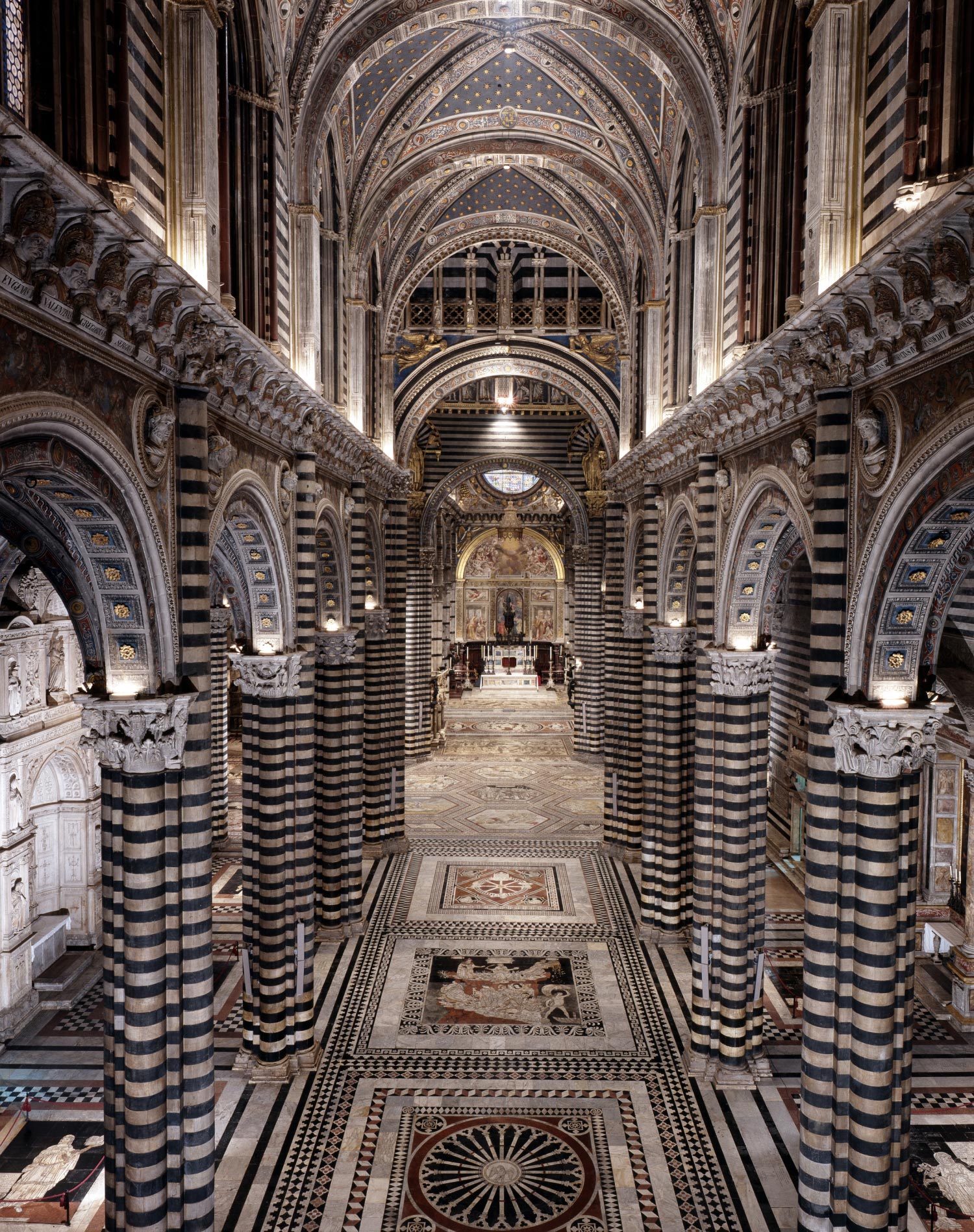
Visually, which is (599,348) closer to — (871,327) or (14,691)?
(14,691)

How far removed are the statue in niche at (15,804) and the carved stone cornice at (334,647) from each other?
532 centimetres

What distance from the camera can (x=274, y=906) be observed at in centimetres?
1205

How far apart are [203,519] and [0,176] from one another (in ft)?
12.8

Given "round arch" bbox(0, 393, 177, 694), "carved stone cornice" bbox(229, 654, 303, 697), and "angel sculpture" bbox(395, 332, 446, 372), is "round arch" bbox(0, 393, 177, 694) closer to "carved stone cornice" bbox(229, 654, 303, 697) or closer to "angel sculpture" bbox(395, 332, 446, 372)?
"carved stone cornice" bbox(229, 654, 303, 697)

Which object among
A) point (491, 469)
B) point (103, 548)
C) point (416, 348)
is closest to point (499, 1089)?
point (103, 548)

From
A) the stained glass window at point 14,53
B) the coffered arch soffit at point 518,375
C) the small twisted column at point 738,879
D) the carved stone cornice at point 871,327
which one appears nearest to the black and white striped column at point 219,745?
the coffered arch soffit at point 518,375

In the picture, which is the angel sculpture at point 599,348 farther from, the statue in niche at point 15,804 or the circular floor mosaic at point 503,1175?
the circular floor mosaic at point 503,1175

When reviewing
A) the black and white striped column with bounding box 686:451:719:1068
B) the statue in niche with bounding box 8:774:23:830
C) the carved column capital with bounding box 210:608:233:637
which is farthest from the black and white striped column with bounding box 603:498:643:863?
the statue in niche with bounding box 8:774:23:830

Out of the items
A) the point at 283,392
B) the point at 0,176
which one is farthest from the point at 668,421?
the point at 0,176

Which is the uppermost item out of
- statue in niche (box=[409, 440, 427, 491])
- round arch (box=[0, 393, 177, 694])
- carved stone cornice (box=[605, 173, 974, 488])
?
statue in niche (box=[409, 440, 427, 491])

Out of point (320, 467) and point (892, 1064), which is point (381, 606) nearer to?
point (320, 467)

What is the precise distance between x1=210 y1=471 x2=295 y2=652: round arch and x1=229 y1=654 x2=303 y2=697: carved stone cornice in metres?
0.28

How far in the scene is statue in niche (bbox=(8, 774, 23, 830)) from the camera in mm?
13531

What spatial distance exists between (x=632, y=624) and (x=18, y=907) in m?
13.7
